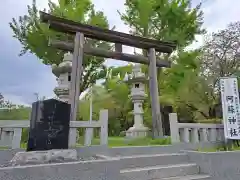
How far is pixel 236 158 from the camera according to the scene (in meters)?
4.43

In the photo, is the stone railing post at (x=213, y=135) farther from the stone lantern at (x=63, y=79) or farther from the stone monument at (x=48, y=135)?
the stone lantern at (x=63, y=79)

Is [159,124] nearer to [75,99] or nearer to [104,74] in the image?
[75,99]

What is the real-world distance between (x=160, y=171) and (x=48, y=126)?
7.36 ft

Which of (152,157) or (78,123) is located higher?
(78,123)

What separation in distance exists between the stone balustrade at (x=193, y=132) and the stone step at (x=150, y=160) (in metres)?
0.70

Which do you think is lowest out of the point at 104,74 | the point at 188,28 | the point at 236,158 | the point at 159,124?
the point at 236,158

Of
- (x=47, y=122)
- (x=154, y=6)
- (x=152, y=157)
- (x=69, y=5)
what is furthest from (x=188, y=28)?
(x=47, y=122)

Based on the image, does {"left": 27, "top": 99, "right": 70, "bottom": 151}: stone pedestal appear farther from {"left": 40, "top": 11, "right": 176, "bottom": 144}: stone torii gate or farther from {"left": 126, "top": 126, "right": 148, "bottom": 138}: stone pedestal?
{"left": 126, "top": 126, "right": 148, "bottom": 138}: stone pedestal

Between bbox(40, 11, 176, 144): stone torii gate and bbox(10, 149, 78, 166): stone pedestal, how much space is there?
1911mm

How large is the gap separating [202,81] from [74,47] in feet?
33.5

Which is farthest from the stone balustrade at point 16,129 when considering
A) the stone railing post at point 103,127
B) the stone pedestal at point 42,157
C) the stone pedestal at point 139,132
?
the stone pedestal at point 139,132

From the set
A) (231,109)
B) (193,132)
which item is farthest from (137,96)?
(231,109)

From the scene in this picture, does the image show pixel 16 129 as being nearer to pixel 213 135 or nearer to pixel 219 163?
pixel 219 163

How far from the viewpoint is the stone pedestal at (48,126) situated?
354cm
